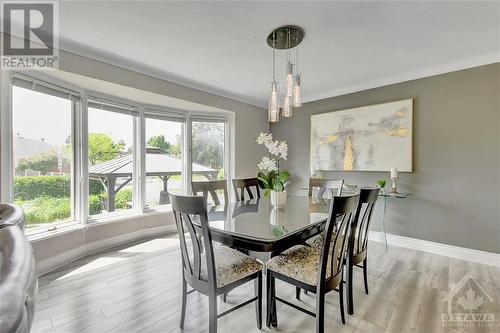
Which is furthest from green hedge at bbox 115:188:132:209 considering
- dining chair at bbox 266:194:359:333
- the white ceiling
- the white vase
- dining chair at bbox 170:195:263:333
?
dining chair at bbox 266:194:359:333

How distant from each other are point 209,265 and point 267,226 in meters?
0.51

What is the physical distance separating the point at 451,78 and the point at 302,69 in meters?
1.90

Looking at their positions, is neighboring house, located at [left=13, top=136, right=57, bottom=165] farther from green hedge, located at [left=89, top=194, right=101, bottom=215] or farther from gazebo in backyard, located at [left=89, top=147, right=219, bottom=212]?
green hedge, located at [left=89, top=194, right=101, bottom=215]

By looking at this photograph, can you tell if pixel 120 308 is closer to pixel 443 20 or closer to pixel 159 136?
pixel 159 136

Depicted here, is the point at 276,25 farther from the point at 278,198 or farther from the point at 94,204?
the point at 94,204

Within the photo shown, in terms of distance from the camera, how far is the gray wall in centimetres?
269

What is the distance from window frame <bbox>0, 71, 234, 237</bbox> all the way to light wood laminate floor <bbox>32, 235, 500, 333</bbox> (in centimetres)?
65

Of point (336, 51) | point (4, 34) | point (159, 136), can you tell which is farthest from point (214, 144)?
point (4, 34)

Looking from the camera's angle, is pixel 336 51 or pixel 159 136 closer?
pixel 336 51

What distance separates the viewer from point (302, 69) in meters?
3.04

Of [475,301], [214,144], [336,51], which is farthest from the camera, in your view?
[214,144]

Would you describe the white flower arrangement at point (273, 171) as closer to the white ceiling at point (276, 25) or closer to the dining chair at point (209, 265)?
the dining chair at point (209, 265)

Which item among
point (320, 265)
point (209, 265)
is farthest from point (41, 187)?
point (320, 265)

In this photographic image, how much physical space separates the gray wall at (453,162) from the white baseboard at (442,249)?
A: 0.19 feet
